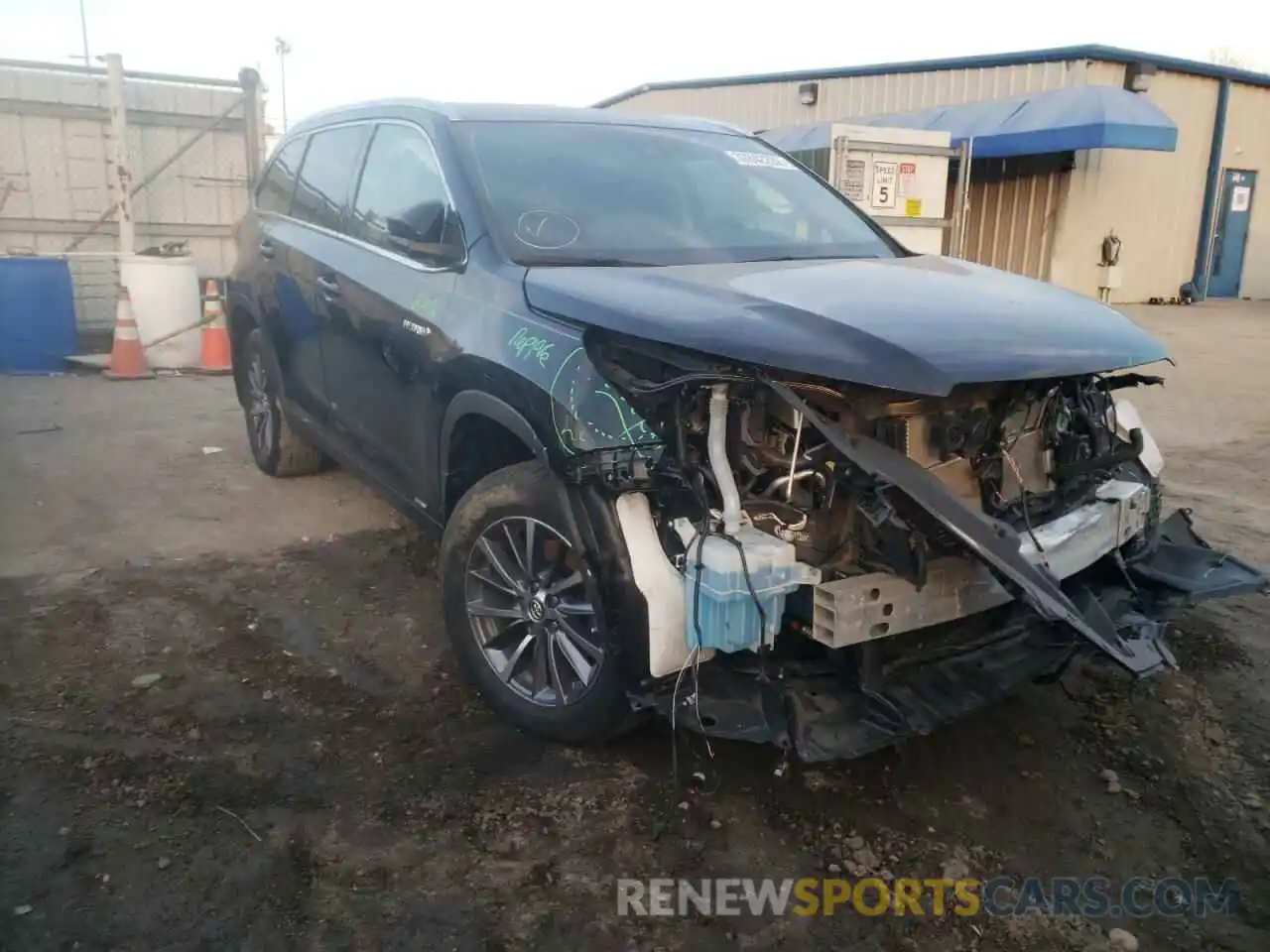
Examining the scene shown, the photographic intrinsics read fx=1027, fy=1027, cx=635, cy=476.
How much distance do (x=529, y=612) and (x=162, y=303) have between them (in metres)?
8.06

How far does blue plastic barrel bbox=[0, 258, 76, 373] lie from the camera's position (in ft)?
30.4

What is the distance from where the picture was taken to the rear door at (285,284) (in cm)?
473

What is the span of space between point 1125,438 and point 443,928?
2.84 m

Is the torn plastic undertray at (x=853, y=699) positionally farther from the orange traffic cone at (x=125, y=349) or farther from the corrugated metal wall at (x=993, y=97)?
the corrugated metal wall at (x=993, y=97)

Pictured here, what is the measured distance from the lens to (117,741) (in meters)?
3.20

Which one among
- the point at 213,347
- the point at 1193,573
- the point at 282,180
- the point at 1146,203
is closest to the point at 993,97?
the point at 1146,203

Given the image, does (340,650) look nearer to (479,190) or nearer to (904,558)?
(479,190)

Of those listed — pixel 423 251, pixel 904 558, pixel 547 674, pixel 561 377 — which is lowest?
pixel 547 674

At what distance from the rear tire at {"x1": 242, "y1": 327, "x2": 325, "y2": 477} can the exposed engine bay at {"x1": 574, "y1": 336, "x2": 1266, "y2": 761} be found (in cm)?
333

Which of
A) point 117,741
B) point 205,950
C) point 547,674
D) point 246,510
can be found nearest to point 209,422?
point 246,510

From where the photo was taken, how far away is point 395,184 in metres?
4.06

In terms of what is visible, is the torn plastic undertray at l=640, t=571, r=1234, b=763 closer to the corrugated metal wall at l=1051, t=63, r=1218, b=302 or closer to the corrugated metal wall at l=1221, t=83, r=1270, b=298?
the corrugated metal wall at l=1051, t=63, r=1218, b=302

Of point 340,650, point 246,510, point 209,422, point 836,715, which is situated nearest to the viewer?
point 836,715

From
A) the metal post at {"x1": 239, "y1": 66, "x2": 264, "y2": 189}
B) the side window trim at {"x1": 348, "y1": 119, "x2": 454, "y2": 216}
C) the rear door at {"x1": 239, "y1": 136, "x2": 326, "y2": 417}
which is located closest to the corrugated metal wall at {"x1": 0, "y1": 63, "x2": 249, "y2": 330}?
the metal post at {"x1": 239, "y1": 66, "x2": 264, "y2": 189}
